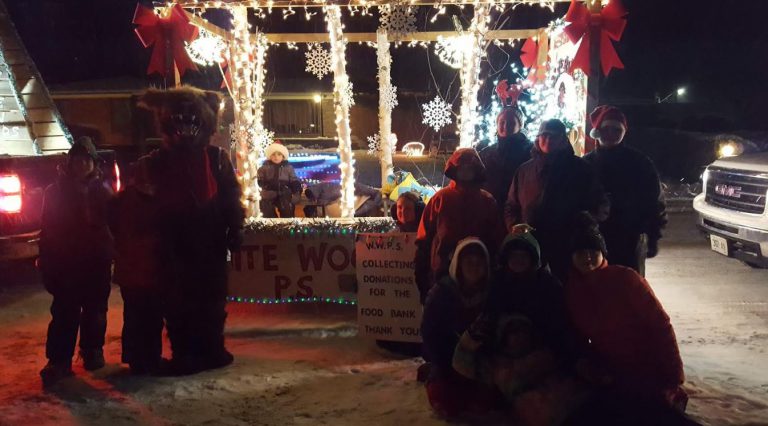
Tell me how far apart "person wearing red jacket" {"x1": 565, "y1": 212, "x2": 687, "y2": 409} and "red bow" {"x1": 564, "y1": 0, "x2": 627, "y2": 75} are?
244 cm

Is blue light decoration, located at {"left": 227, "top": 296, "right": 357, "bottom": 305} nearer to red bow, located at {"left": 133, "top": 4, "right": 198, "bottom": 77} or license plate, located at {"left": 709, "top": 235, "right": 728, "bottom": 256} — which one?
red bow, located at {"left": 133, "top": 4, "right": 198, "bottom": 77}

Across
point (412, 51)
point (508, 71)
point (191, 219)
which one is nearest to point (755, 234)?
point (191, 219)

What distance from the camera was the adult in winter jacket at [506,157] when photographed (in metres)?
5.50

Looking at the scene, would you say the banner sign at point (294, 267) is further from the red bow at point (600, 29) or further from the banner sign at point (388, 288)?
the red bow at point (600, 29)

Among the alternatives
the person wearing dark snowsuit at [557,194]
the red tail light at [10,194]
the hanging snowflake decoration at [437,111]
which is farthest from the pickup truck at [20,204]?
the person wearing dark snowsuit at [557,194]

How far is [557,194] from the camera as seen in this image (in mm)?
4586

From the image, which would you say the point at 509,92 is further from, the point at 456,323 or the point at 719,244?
the point at 456,323

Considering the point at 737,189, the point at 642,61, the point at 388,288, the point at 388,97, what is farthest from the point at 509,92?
the point at 642,61

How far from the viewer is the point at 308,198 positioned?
25.6 feet

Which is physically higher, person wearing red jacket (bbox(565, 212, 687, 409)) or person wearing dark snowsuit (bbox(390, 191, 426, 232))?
person wearing dark snowsuit (bbox(390, 191, 426, 232))

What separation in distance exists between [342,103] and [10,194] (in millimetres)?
3726

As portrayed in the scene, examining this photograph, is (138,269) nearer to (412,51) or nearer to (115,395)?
(115,395)

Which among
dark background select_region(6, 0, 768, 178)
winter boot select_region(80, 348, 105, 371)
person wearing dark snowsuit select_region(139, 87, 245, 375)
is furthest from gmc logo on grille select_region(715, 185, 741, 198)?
dark background select_region(6, 0, 768, 178)

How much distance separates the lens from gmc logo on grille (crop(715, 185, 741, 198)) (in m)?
7.26
